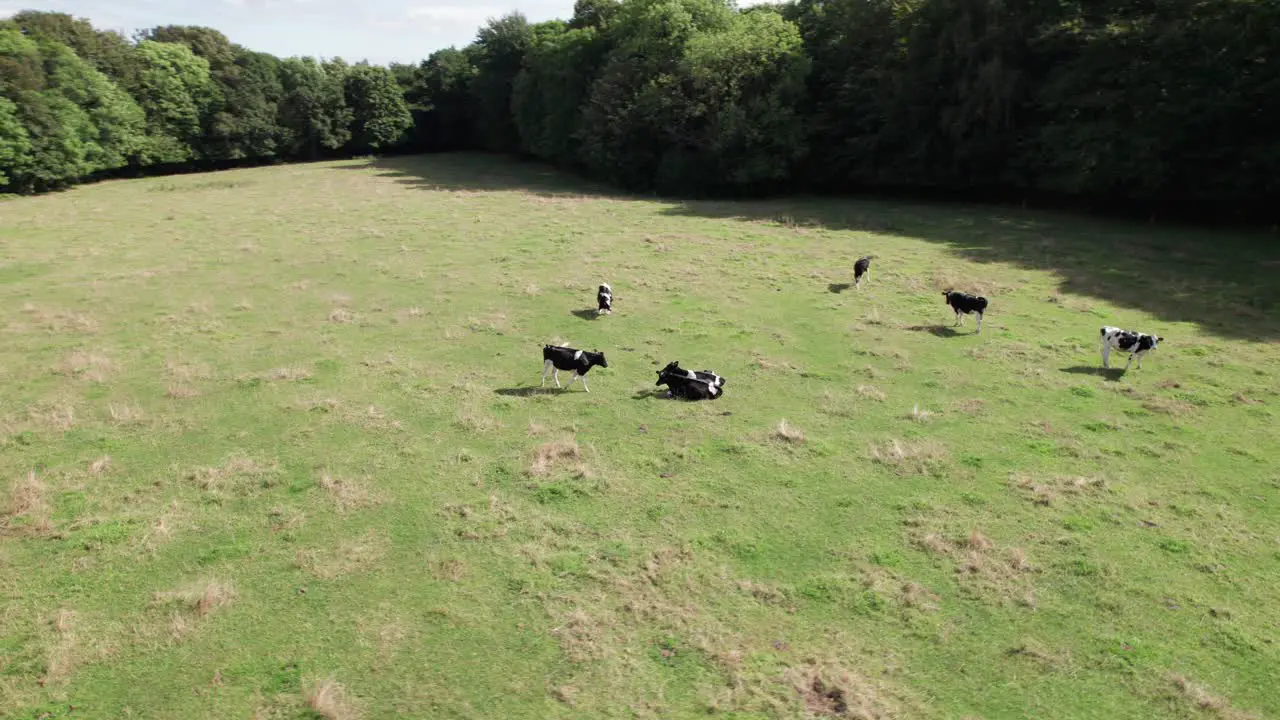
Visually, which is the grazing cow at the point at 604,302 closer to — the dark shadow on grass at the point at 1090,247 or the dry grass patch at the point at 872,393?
the dry grass patch at the point at 872,393

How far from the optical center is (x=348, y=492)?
12531 mm

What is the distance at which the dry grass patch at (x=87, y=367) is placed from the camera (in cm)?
1830

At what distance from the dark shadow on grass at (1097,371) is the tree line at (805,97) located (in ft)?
80.1

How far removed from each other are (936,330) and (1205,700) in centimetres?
1523

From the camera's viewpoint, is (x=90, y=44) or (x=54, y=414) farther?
(x=90, y=44)

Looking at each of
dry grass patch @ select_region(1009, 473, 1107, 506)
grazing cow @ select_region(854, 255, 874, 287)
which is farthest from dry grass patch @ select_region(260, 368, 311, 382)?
grazing cow @ select_region(854, 255, 874, 287)

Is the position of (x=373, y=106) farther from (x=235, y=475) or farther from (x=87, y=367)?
(x=235, y=475)

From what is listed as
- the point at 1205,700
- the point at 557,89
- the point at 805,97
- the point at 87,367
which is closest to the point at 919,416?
the point at 1205,700

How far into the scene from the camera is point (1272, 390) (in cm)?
1756

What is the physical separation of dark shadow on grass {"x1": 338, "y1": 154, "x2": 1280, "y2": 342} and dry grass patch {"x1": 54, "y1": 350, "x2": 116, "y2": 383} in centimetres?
2785

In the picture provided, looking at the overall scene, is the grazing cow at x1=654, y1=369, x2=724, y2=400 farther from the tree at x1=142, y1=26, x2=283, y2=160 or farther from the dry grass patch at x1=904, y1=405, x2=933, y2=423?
the tree at x1=142, y1=26, x2=283, y2=160

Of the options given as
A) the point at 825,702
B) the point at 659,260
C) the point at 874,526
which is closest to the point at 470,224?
the point at 659,260

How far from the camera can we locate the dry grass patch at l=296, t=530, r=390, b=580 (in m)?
10.5

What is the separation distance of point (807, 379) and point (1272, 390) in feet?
36.4
